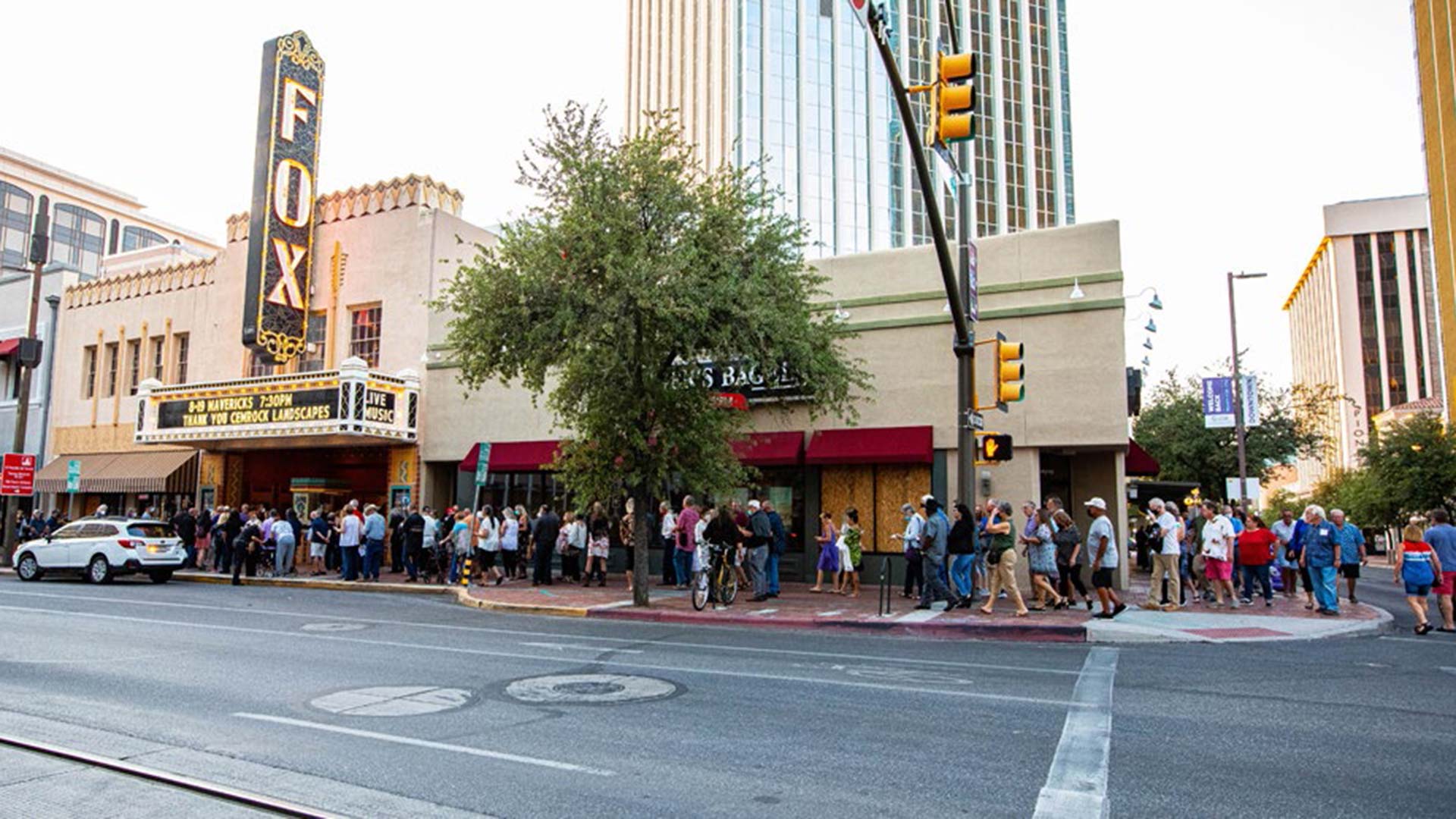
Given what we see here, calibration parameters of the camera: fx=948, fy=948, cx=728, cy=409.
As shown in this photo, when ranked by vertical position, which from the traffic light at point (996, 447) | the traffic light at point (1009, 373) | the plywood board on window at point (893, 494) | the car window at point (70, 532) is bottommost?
the car window at point (70, 532)

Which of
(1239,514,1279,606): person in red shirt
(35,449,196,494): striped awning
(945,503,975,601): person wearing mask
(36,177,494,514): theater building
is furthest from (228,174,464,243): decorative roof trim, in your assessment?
(1239,514,1279,606): person in red shirt

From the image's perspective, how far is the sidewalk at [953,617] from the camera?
1287cm

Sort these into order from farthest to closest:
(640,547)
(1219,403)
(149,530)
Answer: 1. (1219,403)
2. (149,530)
3. (640,547)

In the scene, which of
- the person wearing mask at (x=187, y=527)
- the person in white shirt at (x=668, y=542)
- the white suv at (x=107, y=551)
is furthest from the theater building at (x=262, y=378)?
the person in white shirt at (x=668, y=542)

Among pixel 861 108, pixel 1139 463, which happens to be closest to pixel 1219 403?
pixel 1139 463

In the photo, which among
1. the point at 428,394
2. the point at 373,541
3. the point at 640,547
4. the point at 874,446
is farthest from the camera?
the point at 428,394

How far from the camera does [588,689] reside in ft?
27.8

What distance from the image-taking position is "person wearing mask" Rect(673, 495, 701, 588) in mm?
17594

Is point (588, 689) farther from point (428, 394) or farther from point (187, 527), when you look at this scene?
→ point (187, 527)

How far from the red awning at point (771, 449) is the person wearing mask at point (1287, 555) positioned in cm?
926

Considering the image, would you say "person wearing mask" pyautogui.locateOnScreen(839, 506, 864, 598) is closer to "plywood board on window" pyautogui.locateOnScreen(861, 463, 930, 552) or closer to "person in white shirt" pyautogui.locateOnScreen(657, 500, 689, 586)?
"plywood board on window" pyautogui.locateOnScreen(861, 463, 930, 552)

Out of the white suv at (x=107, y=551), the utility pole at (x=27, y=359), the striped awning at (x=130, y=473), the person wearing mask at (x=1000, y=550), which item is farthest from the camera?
the striped awning at (x=130, y=473)

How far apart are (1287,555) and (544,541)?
14.8 m

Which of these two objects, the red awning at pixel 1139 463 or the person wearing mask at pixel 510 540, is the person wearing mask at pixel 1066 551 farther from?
the person wearing mask at pixel 510 540
